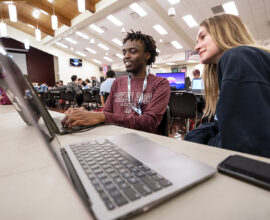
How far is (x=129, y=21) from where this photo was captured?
25.6 feet

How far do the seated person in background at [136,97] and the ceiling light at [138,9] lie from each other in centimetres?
623

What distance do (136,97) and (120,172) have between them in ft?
2.96

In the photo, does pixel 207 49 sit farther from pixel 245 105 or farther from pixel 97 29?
pixel 97 29

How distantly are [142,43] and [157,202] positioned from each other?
1.28 metres

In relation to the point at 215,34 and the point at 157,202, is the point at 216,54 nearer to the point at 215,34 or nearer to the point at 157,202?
the point at 215,34

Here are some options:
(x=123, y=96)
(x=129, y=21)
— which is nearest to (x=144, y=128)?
(x=123, y=96)

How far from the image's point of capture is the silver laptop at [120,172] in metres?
0.23

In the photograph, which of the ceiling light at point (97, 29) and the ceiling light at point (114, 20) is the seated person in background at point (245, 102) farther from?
the ceiling light at point (97, 29)

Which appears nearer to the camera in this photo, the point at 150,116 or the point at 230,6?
the point at 150,116

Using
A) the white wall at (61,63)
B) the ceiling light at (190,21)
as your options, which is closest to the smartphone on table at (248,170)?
the ceiling light at (190,21)

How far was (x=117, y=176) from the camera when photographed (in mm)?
306

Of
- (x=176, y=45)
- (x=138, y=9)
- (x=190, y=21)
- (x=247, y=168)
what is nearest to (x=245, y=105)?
(x=247, y=168)

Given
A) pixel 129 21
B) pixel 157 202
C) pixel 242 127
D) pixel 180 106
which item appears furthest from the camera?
pixel 129 21

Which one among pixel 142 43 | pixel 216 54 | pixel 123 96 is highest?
pixel 142 43
